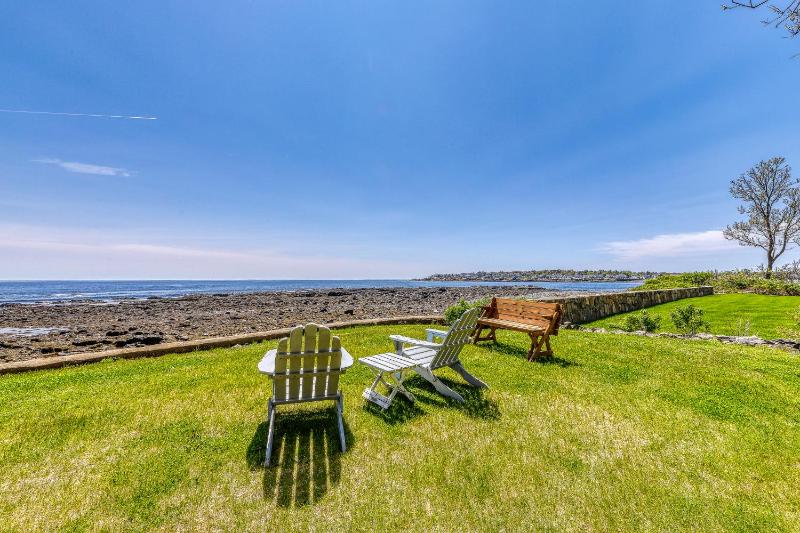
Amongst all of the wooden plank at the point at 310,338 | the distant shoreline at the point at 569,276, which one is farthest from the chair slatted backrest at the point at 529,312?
the distant shoreline at the point at 569,276

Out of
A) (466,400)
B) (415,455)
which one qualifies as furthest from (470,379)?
(415,455)

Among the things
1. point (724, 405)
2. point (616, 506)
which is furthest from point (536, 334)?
point (616, 506)

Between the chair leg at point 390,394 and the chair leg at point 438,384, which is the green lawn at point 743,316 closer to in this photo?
the chair leg at point 438,384

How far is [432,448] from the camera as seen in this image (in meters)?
3.52

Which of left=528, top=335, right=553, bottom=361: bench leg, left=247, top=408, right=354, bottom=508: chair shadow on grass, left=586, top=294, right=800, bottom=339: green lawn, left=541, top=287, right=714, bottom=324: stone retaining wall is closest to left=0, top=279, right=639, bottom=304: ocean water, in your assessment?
left=541, top=287, right=714, bottom=324: stone retaining wall

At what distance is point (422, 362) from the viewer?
4.75m

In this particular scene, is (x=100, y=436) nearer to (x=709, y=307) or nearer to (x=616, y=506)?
(x=616, y=506)

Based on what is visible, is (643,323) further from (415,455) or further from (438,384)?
(415,455)

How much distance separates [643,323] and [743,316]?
5.54 meters

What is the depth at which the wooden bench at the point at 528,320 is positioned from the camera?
671 centimetres

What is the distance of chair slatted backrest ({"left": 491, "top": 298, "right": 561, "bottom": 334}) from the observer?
7004 millimetres

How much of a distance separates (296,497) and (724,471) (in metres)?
3.87

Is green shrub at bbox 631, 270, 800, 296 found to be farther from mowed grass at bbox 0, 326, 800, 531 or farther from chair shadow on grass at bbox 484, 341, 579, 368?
chair shadow on grass at bbox 484, 341, 579, 368

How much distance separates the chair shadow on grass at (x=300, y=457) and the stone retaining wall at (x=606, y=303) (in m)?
7.18
